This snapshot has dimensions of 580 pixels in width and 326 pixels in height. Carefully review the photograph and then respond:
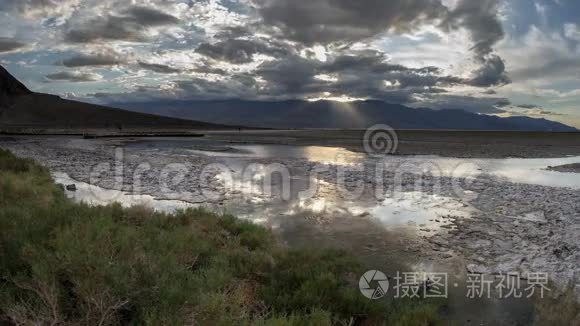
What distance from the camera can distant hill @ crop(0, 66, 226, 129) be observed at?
149m

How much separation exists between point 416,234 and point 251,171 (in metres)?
13.6

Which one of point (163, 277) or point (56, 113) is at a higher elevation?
point (56, 113)

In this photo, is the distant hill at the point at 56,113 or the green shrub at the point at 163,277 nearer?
the green shrub at the point at 163,277

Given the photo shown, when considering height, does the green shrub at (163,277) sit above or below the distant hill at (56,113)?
below

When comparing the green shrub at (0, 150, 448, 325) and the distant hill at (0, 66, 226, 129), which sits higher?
the distant hill at (0, 66, 226, 129)

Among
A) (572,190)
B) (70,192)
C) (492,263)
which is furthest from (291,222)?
(572,190)

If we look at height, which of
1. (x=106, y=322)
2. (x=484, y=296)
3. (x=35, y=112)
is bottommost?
(x=484, y=296)

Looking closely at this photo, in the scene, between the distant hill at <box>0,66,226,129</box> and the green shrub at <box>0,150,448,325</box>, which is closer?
the green shrub at <box>0,150,448,325</box>

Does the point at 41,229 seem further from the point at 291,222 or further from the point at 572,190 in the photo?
the point at 572,190

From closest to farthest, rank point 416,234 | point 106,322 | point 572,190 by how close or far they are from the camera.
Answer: point 106,322, point 416,234, point 572,190

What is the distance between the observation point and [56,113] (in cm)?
15688

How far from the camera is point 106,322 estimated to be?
426cm

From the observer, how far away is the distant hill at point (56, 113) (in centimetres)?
14900

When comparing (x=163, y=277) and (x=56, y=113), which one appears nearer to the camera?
(x=163, y=277)
